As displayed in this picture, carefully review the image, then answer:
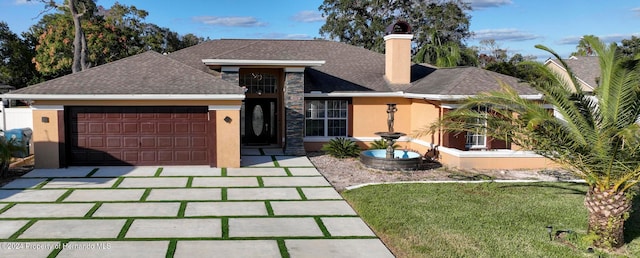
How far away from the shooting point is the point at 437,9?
44.3 m

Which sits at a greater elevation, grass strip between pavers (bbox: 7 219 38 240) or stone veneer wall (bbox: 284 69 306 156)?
stone veneer wall (bbox: 284 69 306 156)

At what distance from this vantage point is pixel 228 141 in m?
16.5

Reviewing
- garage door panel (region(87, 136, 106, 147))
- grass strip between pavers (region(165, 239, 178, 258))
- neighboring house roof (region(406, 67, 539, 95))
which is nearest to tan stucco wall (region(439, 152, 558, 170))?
neighboring house roof (region(406, 67, 539, 95))

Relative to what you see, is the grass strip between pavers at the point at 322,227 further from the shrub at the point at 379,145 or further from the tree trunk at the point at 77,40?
the tree trunk at the point at 77,40

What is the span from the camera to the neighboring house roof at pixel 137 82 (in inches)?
623

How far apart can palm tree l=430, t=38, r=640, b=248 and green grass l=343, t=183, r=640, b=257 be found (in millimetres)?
664

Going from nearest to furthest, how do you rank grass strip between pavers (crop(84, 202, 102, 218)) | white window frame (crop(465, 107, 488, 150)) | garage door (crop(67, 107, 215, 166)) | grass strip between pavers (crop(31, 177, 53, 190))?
1. grass strip between pavers (crop(84, 202, 102, 218))
2. grass strip between pavers (crop(31, 177, 53, 190))
3. garage door (crop(67, 107, 215, 166))
4. white window frame (crop(465, 107, 488, 150))

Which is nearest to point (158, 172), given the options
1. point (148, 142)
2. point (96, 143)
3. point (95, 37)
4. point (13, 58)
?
point (148, 142)

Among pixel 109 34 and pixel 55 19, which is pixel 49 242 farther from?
pixel 55 19

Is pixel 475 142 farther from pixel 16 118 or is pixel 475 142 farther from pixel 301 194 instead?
pixel 16 118

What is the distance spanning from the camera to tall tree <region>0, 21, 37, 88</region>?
4019cm

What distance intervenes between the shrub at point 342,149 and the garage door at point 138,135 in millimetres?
5016

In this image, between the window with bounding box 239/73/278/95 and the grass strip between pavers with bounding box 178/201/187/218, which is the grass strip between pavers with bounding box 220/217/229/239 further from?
the window with bounding box 239/73/278/95

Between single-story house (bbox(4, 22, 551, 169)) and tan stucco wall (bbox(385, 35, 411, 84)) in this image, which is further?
tan stucco wall (bbox(385, 35, 411, 84))
